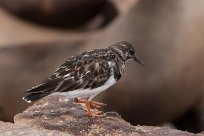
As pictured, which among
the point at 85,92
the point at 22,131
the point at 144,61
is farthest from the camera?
the point at 144,61

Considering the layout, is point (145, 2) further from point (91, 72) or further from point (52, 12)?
point (91, 72)

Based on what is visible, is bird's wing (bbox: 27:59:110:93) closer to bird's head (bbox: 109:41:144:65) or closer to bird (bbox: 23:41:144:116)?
bird (bbox: 23:41:144:116)

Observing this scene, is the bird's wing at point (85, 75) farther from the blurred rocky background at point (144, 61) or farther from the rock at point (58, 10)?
the rock at point (58, 10)

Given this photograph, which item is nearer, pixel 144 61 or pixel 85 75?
Result: pixel 85 75

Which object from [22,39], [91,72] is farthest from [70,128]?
[22,39]

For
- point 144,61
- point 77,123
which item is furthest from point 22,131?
point 144,61

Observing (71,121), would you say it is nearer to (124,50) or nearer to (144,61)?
(124,50)
